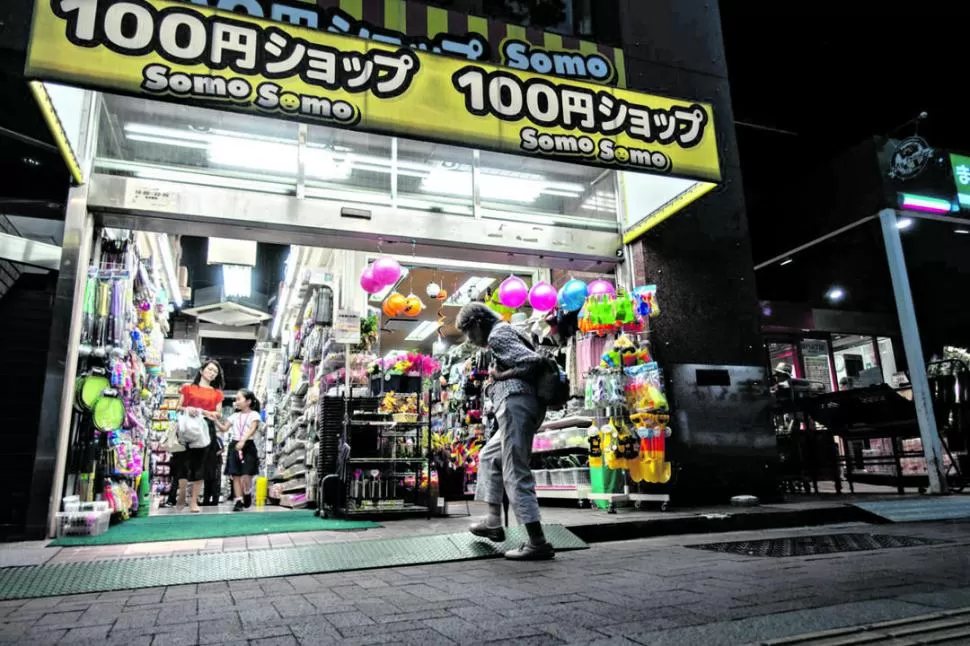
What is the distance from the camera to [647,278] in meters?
6.89

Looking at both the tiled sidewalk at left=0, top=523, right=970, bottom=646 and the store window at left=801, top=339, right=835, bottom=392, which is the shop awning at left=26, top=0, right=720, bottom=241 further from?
the store window at left=801, top=339, right=835, bottom=392

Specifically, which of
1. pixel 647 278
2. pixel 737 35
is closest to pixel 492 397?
pixel 647 278

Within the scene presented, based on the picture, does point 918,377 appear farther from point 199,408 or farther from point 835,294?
point 199,408

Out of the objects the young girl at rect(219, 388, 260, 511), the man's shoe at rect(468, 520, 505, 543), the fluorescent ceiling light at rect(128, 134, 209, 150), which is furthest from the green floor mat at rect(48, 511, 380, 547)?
the fluorescent ceiling light at rect(128, 134, 209, 150)

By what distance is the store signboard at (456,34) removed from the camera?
257 inches

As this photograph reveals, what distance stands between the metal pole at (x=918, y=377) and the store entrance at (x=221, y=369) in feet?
14.2

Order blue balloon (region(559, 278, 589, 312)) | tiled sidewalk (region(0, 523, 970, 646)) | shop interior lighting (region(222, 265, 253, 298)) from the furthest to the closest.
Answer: shop interior lighting (region(222, 265, 253, 298)), blue balloon (region(559, 278, 589, 312)), tiled sidewalk (region(0, 523, 970, 646))

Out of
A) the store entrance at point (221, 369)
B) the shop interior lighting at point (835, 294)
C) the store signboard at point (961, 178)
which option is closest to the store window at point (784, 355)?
the shop interior lighting at point (835, 294)

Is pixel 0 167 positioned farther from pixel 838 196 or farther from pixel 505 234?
pixel 838 196

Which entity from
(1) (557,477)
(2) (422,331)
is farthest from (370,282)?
(2) (422,331)

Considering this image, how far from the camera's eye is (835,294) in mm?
12273

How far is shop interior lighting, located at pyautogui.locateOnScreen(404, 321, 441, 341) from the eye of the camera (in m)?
14.5

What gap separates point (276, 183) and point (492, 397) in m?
3.89

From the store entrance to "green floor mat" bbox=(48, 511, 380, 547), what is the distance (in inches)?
1.6
